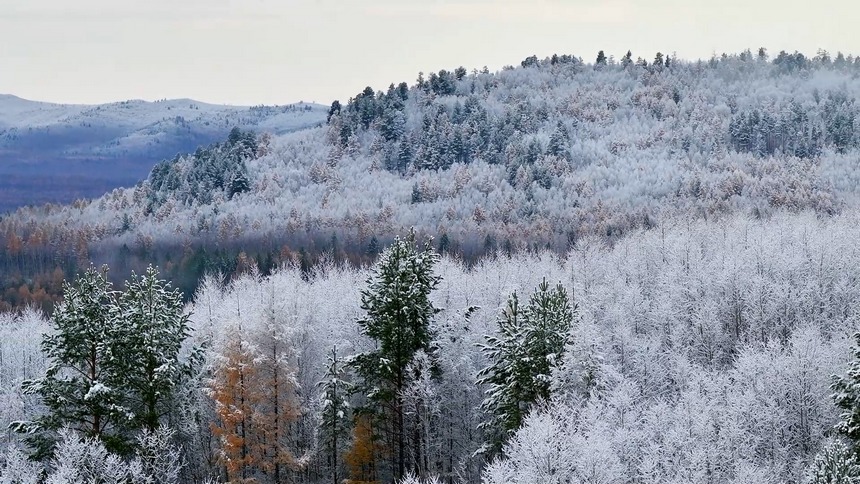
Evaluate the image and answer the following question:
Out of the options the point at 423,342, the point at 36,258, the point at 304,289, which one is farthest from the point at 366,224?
the point at 423,342

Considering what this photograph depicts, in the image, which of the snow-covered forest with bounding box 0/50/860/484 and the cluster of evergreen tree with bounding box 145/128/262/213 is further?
the cluster of evergreen tree with bounding box 145/128/262/213

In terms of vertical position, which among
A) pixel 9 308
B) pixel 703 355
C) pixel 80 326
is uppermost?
pixel 80 326

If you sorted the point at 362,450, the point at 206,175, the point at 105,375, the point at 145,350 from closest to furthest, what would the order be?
1. the point at 105,375
2. the point at 145,350
3. the point at 362,450
4. the point at 206,175

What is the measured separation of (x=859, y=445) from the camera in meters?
29.2

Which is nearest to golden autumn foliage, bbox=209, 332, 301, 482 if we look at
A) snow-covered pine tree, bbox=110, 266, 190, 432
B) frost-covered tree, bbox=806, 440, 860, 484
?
snow-covered pine tree, bbox=110, 266, 190, 432

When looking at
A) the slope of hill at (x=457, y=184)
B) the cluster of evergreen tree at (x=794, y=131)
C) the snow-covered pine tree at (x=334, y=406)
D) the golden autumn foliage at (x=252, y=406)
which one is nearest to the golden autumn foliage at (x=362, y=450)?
the snow-covered pine tree at (x=334, y=406)

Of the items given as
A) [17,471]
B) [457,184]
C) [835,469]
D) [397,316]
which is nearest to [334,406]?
[397,316]

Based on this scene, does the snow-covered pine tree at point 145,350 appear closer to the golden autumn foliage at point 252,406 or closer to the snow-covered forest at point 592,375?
the golden autumn foliage at point 252,406

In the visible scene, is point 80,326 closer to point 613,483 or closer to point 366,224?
point 613,483

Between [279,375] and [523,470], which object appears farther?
[279,375]

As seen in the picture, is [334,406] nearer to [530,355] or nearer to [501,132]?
[530,355]

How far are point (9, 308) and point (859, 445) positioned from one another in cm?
10765

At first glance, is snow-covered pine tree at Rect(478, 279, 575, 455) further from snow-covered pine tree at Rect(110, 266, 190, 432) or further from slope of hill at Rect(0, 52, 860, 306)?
slope of hill at Rect(0, 52, 860, 306)

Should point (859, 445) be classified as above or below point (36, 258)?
above
